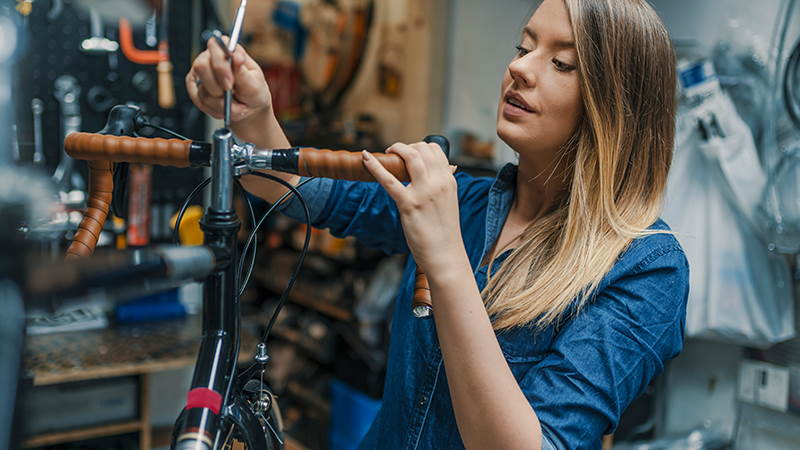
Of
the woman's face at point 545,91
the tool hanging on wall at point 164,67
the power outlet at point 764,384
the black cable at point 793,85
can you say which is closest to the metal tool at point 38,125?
the tool hanging on wall at point 164,67

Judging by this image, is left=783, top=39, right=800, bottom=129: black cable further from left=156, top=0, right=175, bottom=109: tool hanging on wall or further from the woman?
left=156, top=0, right=175, bottom=109: tool hanging on wall

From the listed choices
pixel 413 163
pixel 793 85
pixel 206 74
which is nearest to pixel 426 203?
pixel 413 163

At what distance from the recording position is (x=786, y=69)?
2023 mm

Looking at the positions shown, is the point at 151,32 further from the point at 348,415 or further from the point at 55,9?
the point at 348,415

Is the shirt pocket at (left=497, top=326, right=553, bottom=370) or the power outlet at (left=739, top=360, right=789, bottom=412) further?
the power outlet at (left=739, top=360, right=789, bottom=412)

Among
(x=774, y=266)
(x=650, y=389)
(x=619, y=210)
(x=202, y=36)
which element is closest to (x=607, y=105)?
(x=619, y=210)

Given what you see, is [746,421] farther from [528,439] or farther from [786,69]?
[528,439]

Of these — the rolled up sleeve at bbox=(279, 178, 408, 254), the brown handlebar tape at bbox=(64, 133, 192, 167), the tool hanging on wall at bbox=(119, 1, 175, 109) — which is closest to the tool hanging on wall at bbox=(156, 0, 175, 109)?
the tool hanging on wall at bbox=(119, 1, 175, 109)

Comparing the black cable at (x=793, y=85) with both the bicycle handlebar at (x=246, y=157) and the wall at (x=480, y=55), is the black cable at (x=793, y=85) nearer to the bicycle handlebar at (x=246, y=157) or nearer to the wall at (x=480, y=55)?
the wall at (x=480, y=55)

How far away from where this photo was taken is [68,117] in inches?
92.2

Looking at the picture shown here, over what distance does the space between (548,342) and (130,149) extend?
57 centimetres

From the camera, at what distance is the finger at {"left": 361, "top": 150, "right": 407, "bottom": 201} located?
2.45 feet

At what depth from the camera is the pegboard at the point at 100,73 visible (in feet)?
7.66

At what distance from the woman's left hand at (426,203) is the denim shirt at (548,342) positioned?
9.3 inches
